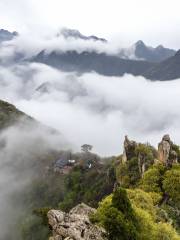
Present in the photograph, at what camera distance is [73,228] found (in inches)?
1865

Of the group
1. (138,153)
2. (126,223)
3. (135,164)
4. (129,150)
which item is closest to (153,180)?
(135,164)

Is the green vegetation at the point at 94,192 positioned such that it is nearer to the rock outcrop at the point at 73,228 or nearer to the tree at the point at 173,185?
the tree at the point at 173,185

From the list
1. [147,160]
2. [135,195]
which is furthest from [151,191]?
[147,160]

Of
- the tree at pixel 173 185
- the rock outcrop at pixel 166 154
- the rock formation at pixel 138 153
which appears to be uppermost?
the rock formation at pixel 138 153

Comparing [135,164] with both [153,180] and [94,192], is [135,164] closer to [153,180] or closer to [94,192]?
→ [153,180]

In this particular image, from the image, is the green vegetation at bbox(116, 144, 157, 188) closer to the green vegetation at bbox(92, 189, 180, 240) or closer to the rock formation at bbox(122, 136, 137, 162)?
the rock formation at bbox(122, 136, 137, 162)

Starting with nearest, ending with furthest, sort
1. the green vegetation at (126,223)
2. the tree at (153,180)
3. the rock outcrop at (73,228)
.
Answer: the rock outcrop at (73,228) → the green vegetation at (126,223) → the tree at (153,180)

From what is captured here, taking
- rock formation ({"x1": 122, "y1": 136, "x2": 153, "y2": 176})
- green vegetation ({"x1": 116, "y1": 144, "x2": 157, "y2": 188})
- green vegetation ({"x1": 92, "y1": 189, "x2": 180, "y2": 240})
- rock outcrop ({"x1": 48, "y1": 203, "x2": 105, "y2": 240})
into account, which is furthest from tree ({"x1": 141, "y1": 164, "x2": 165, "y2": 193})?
rock outcrop ({"x1": 48, "y1": 203, "x2": 105, "y2": 240})

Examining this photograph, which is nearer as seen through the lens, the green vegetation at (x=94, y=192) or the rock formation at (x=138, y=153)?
the rock formation at (x=138, y=153)

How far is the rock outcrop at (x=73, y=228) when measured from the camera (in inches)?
1839

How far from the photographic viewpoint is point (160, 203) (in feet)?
259

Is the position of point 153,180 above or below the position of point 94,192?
below

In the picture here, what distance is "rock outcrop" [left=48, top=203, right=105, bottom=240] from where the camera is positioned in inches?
1839

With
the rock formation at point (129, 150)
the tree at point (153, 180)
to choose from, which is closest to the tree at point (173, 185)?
the tree at point (153, 180)
